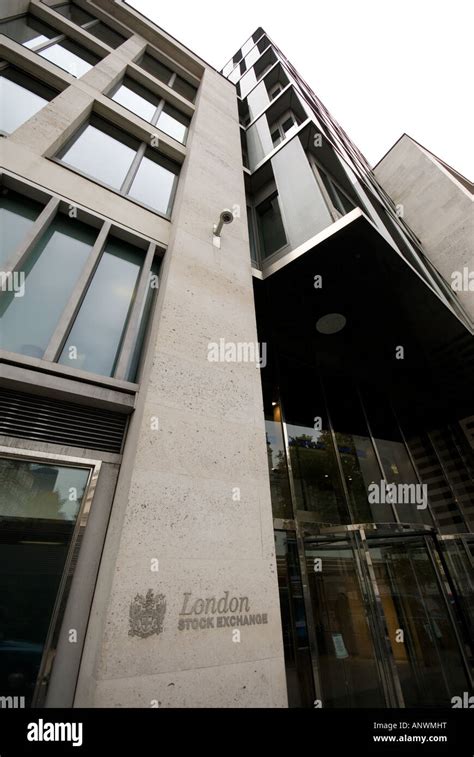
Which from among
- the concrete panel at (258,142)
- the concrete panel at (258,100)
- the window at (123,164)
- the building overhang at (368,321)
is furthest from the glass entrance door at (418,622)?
the concrete panel at (258,100)

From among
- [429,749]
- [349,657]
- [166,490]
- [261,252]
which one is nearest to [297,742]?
[429,749]

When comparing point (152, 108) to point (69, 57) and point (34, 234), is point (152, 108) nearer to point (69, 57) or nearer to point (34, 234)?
point (69, 57)

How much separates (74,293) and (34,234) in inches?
42.8

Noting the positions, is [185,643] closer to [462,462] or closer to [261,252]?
[261,252]

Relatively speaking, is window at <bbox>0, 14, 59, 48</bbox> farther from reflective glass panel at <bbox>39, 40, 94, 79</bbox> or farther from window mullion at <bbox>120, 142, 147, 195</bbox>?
window mullion at <bbox>120, 142, 147, 195</bbox>

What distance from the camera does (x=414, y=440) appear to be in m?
10.7

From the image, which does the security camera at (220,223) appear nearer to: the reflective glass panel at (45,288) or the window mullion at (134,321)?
the window mullion at (134,321)

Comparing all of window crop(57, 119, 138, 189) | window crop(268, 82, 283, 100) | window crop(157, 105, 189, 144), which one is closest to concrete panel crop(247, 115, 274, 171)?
window crop(157, 105, 189, 144)

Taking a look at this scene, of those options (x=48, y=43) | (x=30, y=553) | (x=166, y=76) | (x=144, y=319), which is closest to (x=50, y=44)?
(x=48, y=43)

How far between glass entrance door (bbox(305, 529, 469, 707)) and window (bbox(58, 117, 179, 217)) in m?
8.08

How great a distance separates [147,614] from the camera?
2.82 meters

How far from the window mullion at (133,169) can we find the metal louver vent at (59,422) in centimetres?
497

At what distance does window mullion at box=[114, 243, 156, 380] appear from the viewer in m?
4.64

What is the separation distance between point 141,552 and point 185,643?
2.92ft
